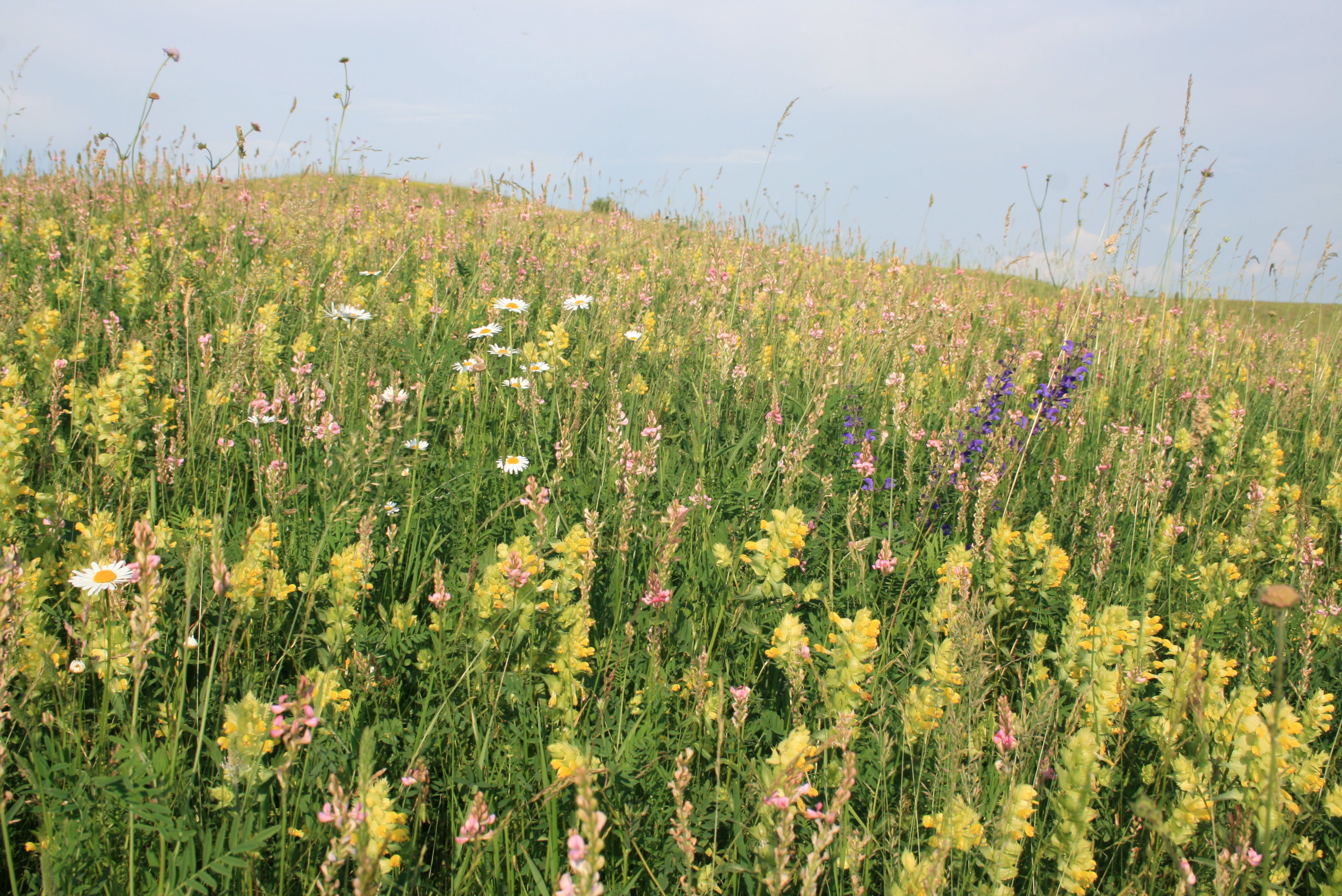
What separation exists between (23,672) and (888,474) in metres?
2.54

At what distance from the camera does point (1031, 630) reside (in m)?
2.13

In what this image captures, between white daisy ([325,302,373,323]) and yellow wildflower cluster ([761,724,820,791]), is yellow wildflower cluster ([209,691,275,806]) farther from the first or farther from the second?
white daisy ([325,302,373,323])

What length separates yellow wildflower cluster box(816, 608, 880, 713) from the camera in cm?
146

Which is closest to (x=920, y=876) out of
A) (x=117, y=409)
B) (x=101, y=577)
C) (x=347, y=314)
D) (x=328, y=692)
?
(x=328, y=692)

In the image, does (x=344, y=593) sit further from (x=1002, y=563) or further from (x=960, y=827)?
(x=1002, y=563)

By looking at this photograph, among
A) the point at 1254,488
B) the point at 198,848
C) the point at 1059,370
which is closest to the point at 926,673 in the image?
the point at 198,848

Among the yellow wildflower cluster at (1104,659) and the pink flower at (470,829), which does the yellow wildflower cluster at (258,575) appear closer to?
the pink flower at (470,829)

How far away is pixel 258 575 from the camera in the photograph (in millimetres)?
1562

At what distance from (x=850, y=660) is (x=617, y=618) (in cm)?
60

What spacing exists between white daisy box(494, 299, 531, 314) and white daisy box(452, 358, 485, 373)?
58 centimetres

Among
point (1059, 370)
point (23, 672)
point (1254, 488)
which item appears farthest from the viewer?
point (1059, 370)

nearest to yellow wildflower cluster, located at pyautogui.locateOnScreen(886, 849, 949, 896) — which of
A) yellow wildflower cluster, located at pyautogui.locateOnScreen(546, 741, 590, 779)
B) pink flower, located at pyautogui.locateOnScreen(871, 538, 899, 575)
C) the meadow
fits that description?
the meadow

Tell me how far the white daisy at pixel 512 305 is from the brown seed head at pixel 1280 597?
3278 mm

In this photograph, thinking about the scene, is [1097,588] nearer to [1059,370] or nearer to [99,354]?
[1059,370]
